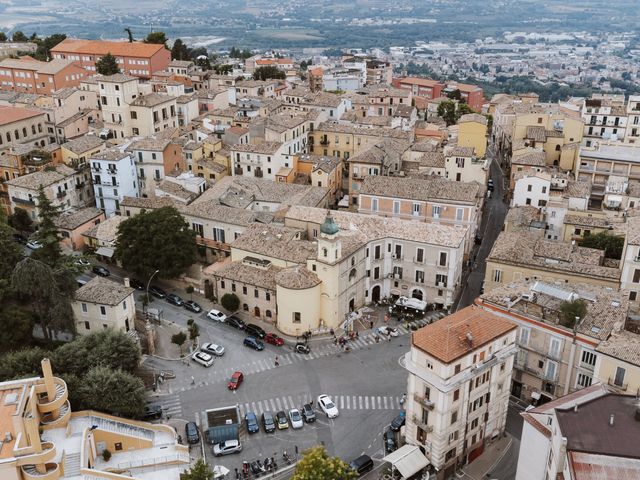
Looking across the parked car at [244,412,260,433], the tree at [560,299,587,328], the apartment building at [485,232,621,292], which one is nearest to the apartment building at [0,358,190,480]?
the parked car at [244,412,260,433]

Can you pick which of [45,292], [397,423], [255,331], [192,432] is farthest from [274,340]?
[45,292]

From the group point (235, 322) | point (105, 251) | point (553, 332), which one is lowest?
point (235, 322)

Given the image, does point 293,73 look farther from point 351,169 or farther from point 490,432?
point 490,432

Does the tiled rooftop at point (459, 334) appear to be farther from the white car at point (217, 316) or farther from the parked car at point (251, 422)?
the white car at point (217, 316)

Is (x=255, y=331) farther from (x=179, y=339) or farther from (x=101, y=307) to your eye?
(x=101, y=307)

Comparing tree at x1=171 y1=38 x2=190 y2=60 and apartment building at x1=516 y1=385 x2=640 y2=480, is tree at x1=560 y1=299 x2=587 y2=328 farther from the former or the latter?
tree at x1=171 y1=38 x2=190 y2=60

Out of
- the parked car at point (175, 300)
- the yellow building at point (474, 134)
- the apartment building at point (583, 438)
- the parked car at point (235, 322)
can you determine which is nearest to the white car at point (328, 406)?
the parked car at point (235, 322)

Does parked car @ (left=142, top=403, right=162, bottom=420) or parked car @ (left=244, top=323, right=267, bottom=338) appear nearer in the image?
parked car @ (left=142, top=403, right=162, bottom=420)
